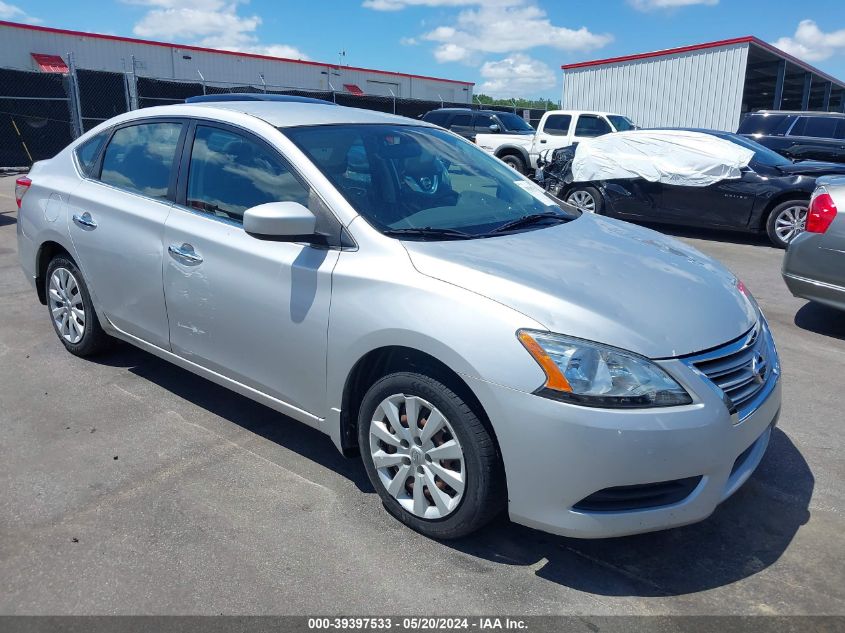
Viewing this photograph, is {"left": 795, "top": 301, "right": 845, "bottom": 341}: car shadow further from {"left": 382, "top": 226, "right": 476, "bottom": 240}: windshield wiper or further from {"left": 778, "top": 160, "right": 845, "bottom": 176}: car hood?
{"left": 382, "top": 226, "right": 476, "bottom": 240}: windshield wiper

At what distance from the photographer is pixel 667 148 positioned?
1020 centimetres

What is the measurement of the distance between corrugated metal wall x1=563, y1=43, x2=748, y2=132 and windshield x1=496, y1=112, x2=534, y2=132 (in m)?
9.37

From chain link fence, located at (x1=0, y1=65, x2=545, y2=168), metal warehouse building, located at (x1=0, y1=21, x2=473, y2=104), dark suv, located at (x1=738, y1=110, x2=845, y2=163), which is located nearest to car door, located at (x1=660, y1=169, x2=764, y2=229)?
dark suv, located at (x1=738, y1=110, x2=845, y2=163)

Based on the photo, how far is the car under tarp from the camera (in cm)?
965

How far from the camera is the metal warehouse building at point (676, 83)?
78.6 ft

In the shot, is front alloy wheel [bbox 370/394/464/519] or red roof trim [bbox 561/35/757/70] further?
red roof trim [bbox 561/35/757/70]

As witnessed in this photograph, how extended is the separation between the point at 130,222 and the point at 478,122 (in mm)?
15549

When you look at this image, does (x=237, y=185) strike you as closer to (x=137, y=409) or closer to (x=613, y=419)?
(x=137, y=409)

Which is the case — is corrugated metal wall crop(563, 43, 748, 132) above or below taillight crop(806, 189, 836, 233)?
above

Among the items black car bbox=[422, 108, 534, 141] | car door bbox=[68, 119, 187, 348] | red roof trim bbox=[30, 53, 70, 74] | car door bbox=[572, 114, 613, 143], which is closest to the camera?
car door bbox=[68, 119, 187, 348]

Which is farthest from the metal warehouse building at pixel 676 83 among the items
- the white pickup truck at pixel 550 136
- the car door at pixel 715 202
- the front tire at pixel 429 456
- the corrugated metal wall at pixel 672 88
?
the front tire at pixel 429 456

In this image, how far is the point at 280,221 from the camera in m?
2.94


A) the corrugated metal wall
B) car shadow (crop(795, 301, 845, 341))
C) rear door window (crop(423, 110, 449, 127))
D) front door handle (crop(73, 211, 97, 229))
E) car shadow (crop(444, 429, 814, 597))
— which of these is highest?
the corrugated metal wall

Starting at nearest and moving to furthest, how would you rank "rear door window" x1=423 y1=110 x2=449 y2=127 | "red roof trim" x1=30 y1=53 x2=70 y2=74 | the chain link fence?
1. the chain link fence
2. "rear door window" x1=423 y1=110 x2=449 y2=127
3. "red roof trim" x1=30 y1=53 x2=70 y2=74
